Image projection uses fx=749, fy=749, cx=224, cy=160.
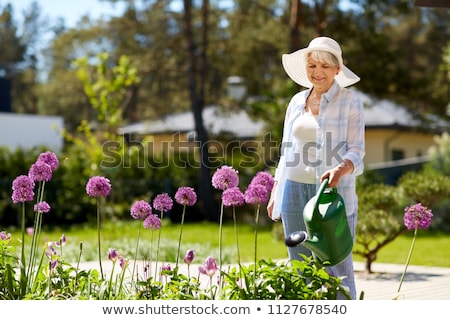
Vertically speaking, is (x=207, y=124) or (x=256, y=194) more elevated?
(x=207, y=124)

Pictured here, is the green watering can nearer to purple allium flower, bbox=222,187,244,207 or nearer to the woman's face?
purple allium flower, bbox=222,187,244,207

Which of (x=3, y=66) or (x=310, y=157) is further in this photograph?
(x=3, y=66)

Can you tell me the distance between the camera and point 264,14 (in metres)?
19.1

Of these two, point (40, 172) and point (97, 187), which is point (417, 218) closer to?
point (97, 187)

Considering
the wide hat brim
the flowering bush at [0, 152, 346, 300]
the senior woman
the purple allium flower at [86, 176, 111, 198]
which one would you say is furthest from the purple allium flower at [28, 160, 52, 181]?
the wide hat brim

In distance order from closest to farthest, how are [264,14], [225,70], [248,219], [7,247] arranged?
[7,247]
[248,219]
[264,14]
[225,70]

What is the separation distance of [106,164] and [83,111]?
20793 mm


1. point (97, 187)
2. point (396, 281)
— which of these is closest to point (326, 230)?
point (97, 187)

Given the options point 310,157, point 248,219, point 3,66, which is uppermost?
point 3,66

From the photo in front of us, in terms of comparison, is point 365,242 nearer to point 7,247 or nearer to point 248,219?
point 7,247

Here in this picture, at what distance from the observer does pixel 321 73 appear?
409 cm

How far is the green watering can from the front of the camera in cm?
359

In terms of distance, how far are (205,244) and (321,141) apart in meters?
7.13
